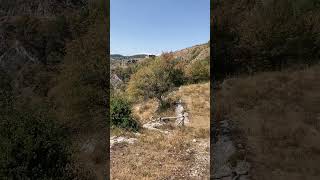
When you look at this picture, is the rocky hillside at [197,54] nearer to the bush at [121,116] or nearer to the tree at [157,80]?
the tree at [157,80]

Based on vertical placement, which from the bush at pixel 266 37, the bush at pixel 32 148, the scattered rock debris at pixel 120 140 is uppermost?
the bush at pixel 266 37

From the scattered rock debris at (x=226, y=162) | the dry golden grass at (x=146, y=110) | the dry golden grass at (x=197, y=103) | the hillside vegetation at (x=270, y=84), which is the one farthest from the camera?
the dry golden grass at (x=146, y=110)

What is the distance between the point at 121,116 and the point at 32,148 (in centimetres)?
805

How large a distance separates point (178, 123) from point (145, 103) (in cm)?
700

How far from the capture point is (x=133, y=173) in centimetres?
1250

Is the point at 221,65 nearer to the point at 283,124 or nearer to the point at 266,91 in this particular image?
the point at 266,91

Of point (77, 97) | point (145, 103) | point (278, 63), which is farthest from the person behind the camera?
point (278, 63)

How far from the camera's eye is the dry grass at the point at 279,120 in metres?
10.8

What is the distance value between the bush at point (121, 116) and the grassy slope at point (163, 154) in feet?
2.70

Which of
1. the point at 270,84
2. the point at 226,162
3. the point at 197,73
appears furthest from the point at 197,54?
the point at 226,162

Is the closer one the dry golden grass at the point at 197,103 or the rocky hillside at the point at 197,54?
the dry golden grass at the point at 197,103

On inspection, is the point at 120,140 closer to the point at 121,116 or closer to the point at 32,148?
the point at 121,116

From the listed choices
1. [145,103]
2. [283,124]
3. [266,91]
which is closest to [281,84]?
[266,91]

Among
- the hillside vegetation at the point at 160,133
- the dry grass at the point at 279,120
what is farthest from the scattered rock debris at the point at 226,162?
the hillside vegetation at the point at 160,133
